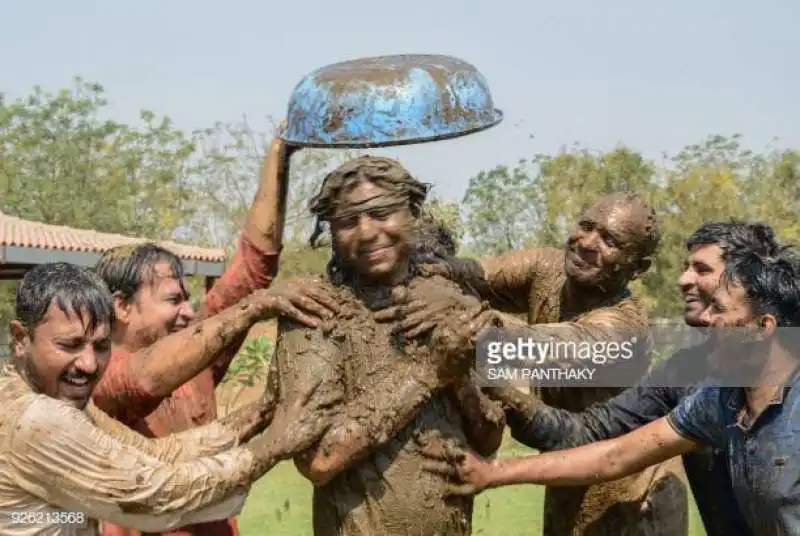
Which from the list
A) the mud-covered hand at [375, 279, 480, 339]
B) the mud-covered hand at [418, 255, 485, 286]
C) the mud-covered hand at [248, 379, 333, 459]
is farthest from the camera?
the mud-covered hand at [418, 255, 485, 286]

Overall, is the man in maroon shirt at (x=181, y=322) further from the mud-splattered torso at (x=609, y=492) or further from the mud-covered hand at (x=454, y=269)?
the mud-splattered torso at (x=609, y=492)

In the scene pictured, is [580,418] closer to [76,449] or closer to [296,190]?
[76,449]

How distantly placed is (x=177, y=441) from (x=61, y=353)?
0.52 metres

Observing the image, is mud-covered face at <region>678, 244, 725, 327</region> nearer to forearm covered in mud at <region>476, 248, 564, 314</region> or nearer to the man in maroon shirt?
forearm covered in mud at <region>476, 248, 564, 314</region>

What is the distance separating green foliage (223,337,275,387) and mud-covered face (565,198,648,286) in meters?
10.4

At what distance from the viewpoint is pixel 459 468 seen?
3.14 meters

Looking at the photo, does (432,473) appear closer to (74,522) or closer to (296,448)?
(296,448)

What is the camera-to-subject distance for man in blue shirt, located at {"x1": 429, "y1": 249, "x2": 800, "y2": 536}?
3.14m

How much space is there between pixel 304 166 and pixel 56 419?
76.2 ft

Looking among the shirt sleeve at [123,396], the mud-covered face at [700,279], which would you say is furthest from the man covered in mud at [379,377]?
the mud-covered face at [700,279]

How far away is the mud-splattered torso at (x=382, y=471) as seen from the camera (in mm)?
3059

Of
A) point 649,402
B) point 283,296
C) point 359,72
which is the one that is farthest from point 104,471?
point 649,402

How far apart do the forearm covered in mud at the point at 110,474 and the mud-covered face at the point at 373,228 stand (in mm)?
624

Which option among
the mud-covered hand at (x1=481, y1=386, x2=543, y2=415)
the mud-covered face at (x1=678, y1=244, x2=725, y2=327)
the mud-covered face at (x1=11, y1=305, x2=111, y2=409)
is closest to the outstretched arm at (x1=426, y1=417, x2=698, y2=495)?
the mud-covered hand at (x1=481, y1=386, x2=543, y2=415)
